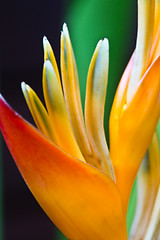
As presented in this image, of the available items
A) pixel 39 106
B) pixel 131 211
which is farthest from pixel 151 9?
pixel 131 211

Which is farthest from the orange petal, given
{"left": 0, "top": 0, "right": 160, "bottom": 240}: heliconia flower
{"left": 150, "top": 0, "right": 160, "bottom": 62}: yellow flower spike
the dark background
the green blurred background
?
the dark background

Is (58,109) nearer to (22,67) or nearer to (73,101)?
(73,101)

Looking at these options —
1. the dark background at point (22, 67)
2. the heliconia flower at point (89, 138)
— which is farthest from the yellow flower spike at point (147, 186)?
the dark background at point (22, 67)

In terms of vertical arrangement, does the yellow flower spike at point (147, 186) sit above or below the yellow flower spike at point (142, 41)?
below

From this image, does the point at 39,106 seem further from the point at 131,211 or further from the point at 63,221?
the point at 131,211

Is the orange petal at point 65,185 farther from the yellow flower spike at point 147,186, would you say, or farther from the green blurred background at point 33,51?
the green blurred background at point 33,51

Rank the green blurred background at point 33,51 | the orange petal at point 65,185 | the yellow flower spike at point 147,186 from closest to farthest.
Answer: the orange petal at point 65,185 < the yellow flower spike at point 147,186 < the green blurred background at point 33,51
